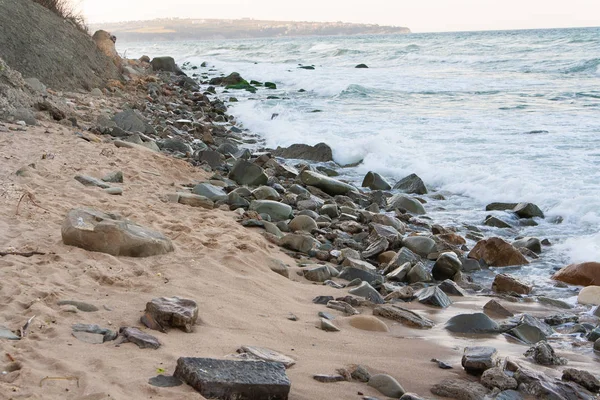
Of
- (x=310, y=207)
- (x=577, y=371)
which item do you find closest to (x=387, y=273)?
(x=310, y=207)

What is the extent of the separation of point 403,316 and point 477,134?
7.33 metres

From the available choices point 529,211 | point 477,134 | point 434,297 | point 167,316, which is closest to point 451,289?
point 434,297

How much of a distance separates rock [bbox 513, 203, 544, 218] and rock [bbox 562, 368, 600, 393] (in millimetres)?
3864

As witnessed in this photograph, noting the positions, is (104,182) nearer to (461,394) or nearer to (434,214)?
(434,214)

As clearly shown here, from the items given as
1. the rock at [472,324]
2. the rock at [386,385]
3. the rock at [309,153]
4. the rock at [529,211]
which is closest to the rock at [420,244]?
the rock at [529,211]

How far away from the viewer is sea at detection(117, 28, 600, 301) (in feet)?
21.4

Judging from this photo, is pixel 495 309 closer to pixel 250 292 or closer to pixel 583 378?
pixel 583 378

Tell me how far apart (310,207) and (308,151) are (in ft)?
10.9

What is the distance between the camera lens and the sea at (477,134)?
21.4 feet

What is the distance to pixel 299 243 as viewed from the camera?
5.35 meters

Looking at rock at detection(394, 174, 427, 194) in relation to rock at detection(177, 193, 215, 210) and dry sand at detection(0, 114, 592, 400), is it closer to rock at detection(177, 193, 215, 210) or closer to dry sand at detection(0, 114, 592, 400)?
rock at detection(177, 193, 215, 210)

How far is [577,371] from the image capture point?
299cm

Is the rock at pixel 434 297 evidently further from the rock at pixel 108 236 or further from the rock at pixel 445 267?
the rock at pixel 108 236

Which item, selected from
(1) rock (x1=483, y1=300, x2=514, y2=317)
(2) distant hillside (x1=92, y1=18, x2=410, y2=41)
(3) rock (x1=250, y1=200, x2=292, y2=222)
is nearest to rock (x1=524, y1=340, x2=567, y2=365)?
(1) rock (x1=483, y1=300, x2=514, y2=317)
